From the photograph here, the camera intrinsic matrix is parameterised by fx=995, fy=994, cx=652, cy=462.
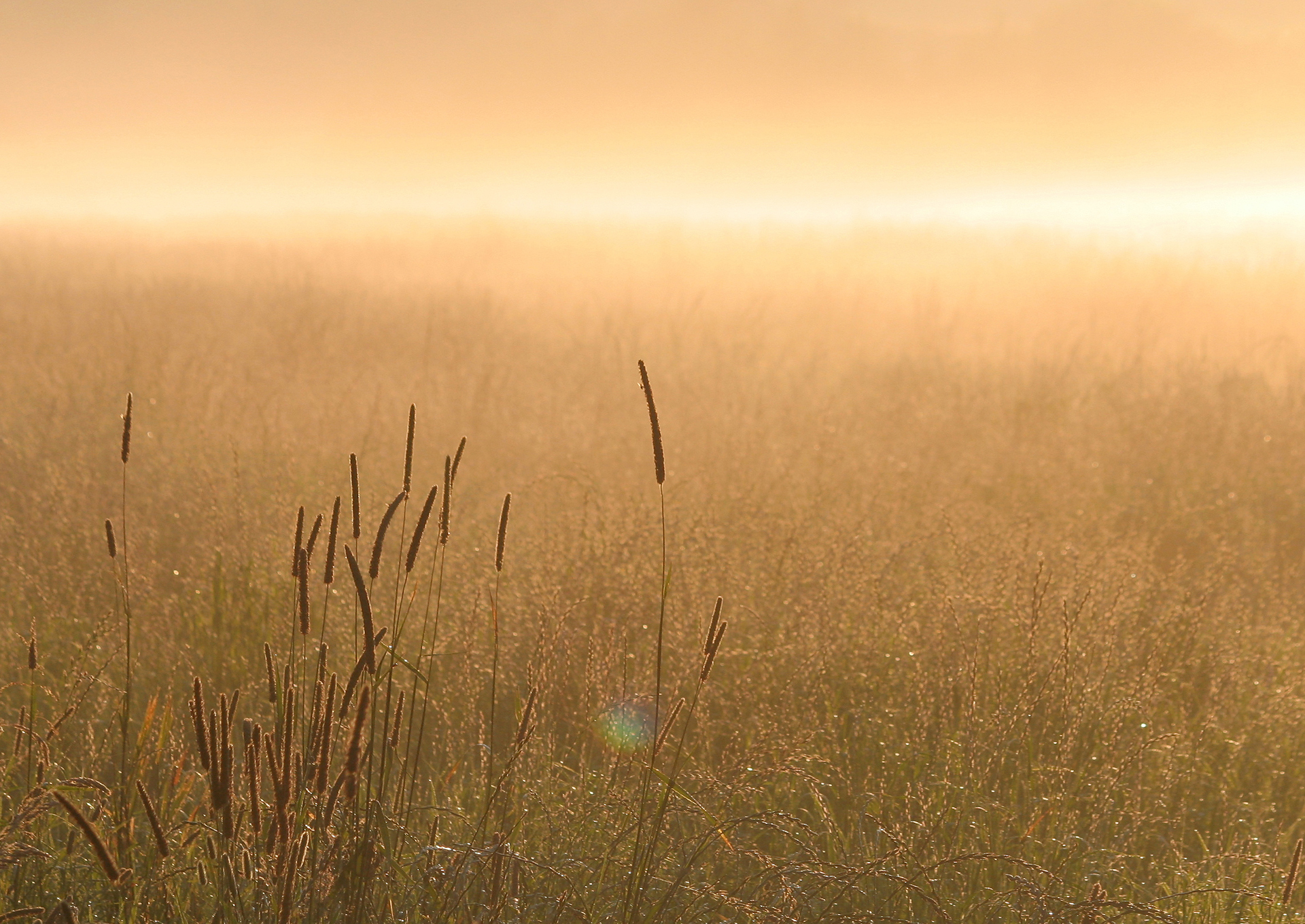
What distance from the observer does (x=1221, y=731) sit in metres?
2.26

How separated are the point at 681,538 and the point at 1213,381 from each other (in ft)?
13.1

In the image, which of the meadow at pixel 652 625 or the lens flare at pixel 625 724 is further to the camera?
the lens flare at pixel 625 724

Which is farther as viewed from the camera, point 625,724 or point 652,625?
point 652,625

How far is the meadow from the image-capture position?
1.37 m

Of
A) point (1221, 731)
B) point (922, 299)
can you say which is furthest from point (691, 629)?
point (922, 299)

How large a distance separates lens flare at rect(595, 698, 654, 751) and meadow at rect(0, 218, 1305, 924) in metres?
0.01

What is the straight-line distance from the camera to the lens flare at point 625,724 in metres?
2.08

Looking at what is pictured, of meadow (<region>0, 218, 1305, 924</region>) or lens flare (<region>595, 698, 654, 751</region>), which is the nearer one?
meadow (<region>0, 218, 1305, 924</region>)

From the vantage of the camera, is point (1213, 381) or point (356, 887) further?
point (1213, 381)

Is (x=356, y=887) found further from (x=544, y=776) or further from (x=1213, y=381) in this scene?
(x=1213, y=381)

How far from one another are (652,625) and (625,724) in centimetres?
49

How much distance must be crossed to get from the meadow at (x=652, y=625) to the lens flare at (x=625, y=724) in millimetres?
14

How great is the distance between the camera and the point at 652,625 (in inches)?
101

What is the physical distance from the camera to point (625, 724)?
210 cm
